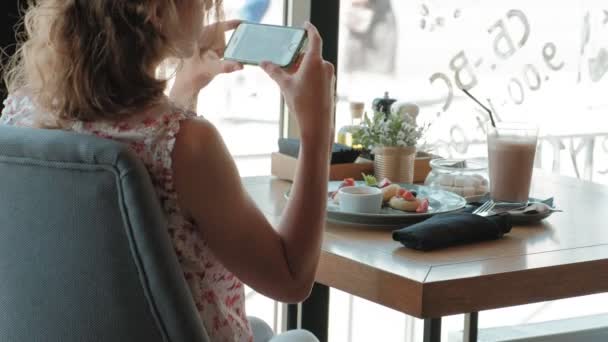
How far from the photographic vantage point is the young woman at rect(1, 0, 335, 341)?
1.15 m

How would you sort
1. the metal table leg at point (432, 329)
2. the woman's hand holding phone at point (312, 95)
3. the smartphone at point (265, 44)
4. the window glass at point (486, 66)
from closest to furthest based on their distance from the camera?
the woman's hand holding phone at point (312, 95) → the smartphone at point (265, 44) → the metal table leg at point (432, 329) → the window glass at point (486, 66)

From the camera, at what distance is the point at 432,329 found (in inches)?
64.2

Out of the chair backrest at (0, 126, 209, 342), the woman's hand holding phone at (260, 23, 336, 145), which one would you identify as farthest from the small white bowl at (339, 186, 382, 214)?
the chair backrest at (0, 126, 209, 342)

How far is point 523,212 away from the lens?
1727 millimetres

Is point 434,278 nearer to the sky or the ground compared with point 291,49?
nearer to the ground

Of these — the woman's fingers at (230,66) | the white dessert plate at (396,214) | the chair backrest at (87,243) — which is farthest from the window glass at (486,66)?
the chair backrest at (87,243)

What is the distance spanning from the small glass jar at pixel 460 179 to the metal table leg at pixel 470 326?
0.32 metres

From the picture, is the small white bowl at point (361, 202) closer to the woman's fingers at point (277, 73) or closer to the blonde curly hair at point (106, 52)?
the woman's fingers at point (277, 73)

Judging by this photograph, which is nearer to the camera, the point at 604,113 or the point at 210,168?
the point at 210,168

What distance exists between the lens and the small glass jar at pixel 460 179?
6.24 ft

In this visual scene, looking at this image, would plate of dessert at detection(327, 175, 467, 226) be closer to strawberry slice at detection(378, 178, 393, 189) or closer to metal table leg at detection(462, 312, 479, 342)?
strawberry slice at detection(378, 178, 393, 189)

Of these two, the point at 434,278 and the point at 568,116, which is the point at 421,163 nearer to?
the point at 434,278

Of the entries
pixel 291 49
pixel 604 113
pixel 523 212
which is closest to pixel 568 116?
pixel 604 113

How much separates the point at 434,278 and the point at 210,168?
41 centimetres
